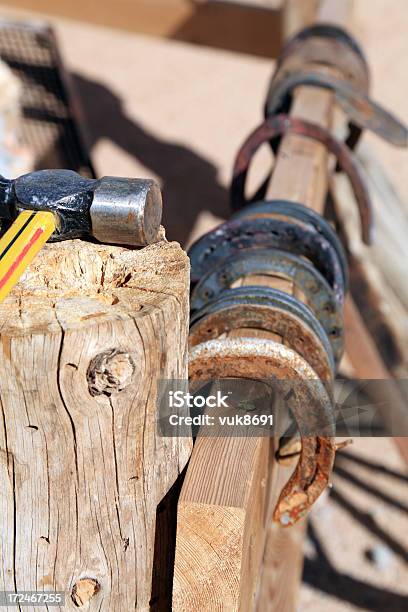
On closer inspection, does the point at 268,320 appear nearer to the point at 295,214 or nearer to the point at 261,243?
the point at 261,243

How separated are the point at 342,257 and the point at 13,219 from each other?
83 cm

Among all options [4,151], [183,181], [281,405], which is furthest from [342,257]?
[183,181]

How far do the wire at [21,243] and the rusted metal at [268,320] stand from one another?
371 millimetres

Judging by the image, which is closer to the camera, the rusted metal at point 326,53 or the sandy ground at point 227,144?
the rusted metal at point 326,53

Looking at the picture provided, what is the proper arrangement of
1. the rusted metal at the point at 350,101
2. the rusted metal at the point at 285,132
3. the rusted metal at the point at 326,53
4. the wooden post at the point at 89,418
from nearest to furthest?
the wooden post at the point at 89,418 < the rusted metal at the point at 285,132 < the rusted metal at the point at 350,101 < the rusted metal at the point at 326,53

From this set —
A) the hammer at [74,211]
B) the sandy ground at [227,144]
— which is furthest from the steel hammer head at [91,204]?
the sandy ground at [227,144]

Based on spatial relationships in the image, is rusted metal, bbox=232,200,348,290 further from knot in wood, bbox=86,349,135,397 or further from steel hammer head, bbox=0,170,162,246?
knot in wood, bbox=86,349,135,397

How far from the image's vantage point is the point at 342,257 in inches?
76.8

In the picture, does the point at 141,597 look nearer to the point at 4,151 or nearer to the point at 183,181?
the point at 4,151

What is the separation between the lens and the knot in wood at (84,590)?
1.30 metres

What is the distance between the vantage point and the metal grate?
4.85 meters

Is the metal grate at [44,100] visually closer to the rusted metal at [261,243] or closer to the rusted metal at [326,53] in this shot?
the rusted metal at [326,53]

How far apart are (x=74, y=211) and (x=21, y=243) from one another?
0.12 metres

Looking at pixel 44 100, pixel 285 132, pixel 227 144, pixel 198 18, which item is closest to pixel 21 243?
pixel 285 132
